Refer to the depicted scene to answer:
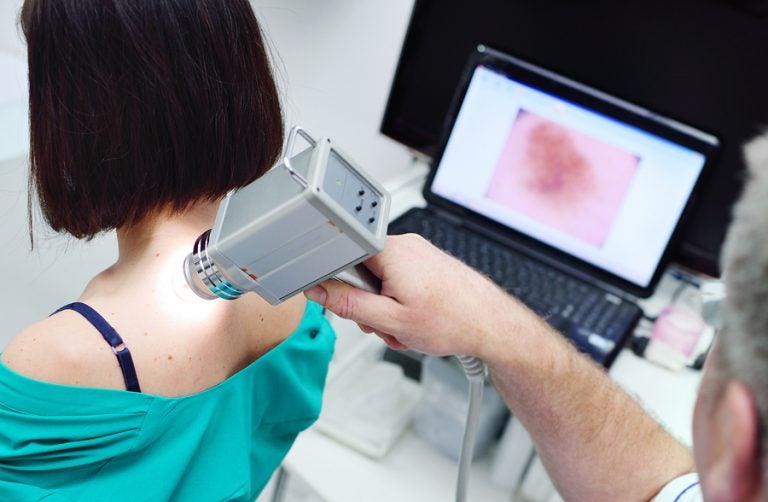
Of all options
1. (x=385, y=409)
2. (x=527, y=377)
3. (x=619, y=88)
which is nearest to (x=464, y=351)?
(x=527, y=377)

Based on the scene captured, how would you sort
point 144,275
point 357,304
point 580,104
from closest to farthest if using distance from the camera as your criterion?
point 357,304 → point 144,275 → point 580,104

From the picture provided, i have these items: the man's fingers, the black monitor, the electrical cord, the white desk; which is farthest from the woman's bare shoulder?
the black monitor

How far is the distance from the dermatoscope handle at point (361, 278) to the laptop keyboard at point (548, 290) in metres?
0.55

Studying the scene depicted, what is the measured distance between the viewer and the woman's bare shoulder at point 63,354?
2.41 ft

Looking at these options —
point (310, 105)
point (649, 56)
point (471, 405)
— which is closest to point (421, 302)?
point (471, 405)

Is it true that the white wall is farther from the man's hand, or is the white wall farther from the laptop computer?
the man's hand

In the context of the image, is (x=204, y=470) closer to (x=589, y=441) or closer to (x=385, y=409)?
(x=589, y=441)

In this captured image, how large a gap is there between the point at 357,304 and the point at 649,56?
34.5 inches

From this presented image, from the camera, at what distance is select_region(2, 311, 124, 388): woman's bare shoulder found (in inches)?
29.0

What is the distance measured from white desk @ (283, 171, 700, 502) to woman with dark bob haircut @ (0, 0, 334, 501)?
1.11 ft

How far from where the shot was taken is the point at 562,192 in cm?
133

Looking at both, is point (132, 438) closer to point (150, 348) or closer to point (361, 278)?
point (150, 348)

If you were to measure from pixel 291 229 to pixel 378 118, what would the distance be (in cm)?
117

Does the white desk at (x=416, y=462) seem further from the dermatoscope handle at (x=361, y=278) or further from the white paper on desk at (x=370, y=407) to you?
the dermatoscope handle at (x=361, y=278)
